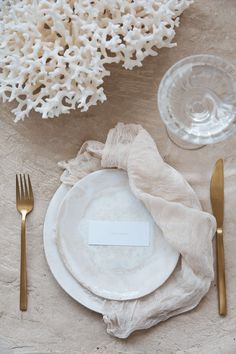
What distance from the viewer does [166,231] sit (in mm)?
1074

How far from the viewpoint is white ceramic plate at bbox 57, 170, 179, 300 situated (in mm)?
1100

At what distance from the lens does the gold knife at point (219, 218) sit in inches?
42.9

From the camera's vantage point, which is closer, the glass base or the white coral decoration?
the white coral decoration

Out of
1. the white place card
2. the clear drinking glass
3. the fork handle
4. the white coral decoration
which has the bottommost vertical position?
the fork handle

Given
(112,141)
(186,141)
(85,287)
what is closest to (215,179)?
(186,141)

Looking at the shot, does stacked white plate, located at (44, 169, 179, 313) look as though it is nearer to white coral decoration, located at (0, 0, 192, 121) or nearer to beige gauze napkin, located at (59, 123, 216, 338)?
beige gauze napkin, located at (59, 123, 216, 338)

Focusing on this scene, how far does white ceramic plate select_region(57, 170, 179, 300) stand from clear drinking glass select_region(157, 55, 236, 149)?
6.2 inches

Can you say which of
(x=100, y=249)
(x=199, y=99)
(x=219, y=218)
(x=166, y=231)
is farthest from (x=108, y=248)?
(x=199, y=99)

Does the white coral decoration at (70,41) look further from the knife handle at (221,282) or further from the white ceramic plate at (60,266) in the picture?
the knife handle at (221,282)

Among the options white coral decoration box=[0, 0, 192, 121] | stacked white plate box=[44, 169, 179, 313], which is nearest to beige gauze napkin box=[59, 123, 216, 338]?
stacked white plate box=[44, 169, 179, 313]

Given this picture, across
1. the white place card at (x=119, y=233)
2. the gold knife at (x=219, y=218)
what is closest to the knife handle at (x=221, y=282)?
the gold knife at (x=219, y=218)

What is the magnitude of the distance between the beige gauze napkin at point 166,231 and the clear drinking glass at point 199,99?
73 millimetres

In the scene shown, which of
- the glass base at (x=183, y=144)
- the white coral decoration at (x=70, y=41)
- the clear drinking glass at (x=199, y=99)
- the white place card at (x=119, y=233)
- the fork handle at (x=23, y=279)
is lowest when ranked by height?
the fork handle at (x=23, y=279)

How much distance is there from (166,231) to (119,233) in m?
0.10
